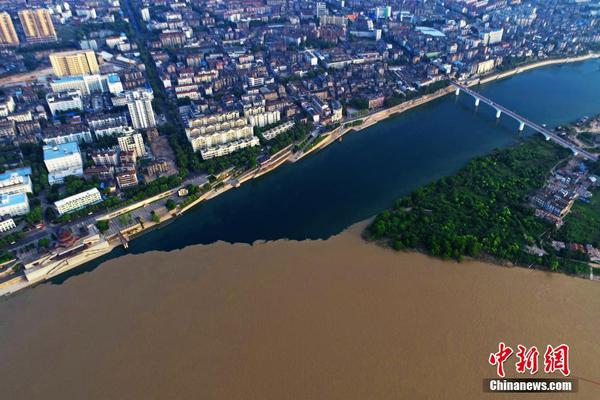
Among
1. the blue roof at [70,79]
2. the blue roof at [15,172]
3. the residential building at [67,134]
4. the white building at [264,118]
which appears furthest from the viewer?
the blue roof at [70,79]

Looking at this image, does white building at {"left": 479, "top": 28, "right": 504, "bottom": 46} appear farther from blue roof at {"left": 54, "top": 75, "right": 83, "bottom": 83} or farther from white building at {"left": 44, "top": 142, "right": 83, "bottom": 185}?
white building at {"left": 44, "top": 142, "right": 83, "bottom": 185}

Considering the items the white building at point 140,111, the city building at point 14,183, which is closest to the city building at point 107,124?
the white building at point 140,111

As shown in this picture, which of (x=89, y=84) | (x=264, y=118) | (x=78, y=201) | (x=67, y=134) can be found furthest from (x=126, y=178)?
(x=89, y=84)

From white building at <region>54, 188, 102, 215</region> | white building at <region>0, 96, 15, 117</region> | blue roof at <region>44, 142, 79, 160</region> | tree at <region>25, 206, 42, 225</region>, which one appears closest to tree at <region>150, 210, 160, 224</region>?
white building at <region>54, 188, 102, 215</region>

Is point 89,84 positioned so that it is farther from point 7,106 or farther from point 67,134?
point 67,134

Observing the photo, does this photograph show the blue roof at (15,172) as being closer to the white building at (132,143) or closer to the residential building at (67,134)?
the residential building at (67,134)

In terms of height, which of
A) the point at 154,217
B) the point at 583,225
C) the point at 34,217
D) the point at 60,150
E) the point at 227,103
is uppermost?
the point at 227,103
